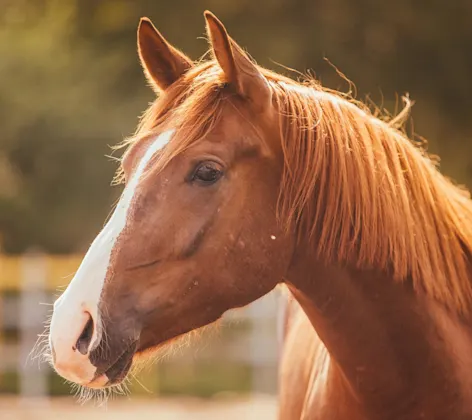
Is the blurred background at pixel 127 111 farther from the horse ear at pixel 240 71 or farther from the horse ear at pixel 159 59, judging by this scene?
the horse ear at pixel 240 71

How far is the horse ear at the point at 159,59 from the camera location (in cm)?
285

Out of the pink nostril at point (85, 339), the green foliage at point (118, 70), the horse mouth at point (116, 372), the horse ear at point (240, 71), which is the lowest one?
the horse mouth at point (116, 372)

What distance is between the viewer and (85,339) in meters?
2.42

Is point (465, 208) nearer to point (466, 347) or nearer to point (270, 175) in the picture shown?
point (466, 347)

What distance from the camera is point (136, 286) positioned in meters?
2.51

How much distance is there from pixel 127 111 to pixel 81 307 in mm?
11271

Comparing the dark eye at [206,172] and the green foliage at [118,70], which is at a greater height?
the green foliage at [118,70]

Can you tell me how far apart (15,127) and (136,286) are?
42.7 feet

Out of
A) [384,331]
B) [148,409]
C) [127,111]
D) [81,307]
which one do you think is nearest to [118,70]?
[127,111]

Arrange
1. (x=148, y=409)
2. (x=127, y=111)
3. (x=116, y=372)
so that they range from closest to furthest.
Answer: (x=116, y=372) → (x=148, y=409) → (x=127, y=111)

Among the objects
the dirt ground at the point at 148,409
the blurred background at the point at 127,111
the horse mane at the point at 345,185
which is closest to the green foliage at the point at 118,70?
the blurred background at the point at 127,111

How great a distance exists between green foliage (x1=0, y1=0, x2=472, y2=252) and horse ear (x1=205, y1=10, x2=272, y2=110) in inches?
236

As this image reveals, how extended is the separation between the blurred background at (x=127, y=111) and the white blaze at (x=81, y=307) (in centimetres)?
624

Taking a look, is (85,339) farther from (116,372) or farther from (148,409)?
(148,409)
